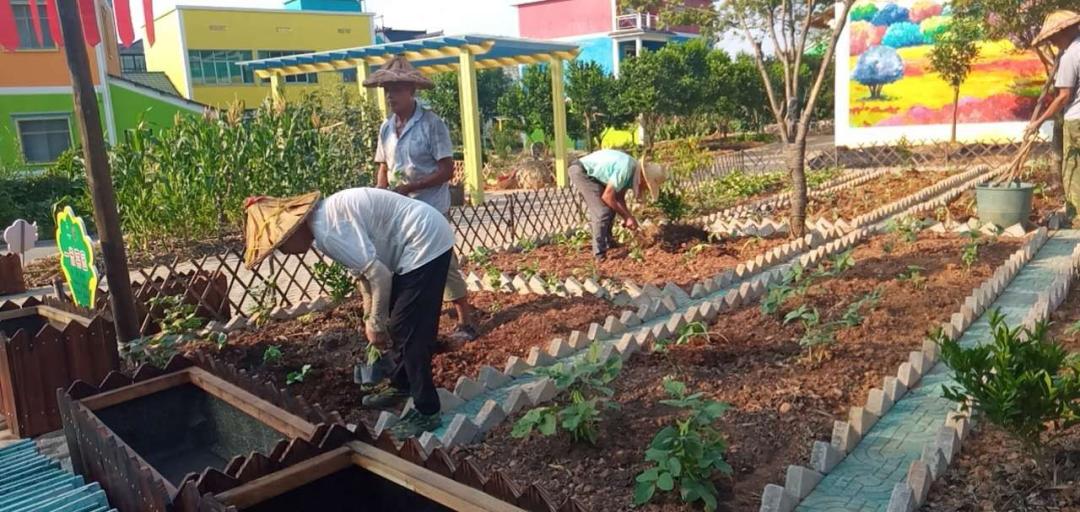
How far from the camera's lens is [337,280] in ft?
19.4

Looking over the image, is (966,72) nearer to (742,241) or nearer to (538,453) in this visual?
(742,241)

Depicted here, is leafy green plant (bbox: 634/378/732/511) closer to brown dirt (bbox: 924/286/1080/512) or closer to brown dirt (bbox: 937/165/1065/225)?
brown dirt (bbox: 924/286/1080/512)

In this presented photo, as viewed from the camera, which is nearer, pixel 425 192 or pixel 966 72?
pixel 425 192

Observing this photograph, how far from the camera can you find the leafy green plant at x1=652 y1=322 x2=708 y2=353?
4384mm

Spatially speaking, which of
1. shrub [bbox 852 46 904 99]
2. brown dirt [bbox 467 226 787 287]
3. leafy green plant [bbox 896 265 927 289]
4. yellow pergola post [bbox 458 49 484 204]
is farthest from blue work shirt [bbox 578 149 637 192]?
shrub [bbox 852 46 904 99]

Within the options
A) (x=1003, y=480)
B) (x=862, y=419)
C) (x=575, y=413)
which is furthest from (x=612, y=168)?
(x=1003, y=480)

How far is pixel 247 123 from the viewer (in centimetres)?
1008

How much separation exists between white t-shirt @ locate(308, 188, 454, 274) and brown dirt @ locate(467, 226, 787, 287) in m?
2.98

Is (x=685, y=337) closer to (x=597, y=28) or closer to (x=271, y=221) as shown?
(x=271, y=221)

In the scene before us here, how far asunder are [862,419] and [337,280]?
3.80 meters

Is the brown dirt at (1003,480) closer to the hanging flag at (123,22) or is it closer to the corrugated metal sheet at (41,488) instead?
the corrugated metal sheet at (41,488)

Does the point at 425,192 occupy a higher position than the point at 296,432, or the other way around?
the point at 425,192

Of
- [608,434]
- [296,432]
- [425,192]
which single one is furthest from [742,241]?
[296,432]

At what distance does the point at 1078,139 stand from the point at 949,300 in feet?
A: 6.18
